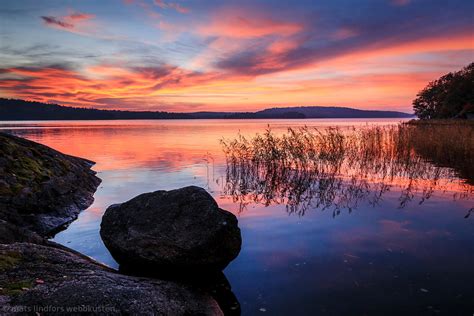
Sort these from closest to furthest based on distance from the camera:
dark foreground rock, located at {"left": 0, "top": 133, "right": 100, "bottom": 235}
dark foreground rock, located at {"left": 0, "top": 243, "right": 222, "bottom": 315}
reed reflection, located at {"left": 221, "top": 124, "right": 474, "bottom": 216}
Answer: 1. dark foreground rock, located at {"left": 0, "top": 243, "right": 222, "bottom": 315}
2. dark foreground rock, located at {"left": 0, "top": 133, "right": 100, "bottom": 235}
3. reed reflection, located at {"left": 221, "top": 124, "right": 474, "bottom": 216}

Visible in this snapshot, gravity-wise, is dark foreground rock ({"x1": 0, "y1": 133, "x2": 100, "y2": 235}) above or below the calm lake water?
above

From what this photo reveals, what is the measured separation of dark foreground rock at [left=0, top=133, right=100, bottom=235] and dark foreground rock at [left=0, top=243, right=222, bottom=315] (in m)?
4.61

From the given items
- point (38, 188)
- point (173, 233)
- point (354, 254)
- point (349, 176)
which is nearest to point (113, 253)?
point (173, 233)

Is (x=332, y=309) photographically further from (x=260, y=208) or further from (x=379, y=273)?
(x=260, y=208)

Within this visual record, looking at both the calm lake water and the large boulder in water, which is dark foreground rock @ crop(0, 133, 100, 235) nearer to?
the calm lake water

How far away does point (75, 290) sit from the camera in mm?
4590

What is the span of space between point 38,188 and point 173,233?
683cm

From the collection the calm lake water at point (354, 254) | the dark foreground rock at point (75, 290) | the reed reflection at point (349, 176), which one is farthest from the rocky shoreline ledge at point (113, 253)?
the reed reflection at point (349, 176)

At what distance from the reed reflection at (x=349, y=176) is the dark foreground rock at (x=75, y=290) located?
6830 millimetres

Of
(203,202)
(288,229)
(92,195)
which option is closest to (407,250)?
(288,229)

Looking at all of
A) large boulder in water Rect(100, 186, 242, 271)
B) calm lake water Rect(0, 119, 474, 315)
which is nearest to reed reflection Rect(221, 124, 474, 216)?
calm lake water Rect(0, 119, 474, 315)

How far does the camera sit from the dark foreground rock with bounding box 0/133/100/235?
9.91 metres

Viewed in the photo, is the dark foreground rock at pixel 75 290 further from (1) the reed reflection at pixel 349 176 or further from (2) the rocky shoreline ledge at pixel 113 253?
(1) the reed reflection at pixel 349 176

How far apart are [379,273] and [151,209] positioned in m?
5.11
